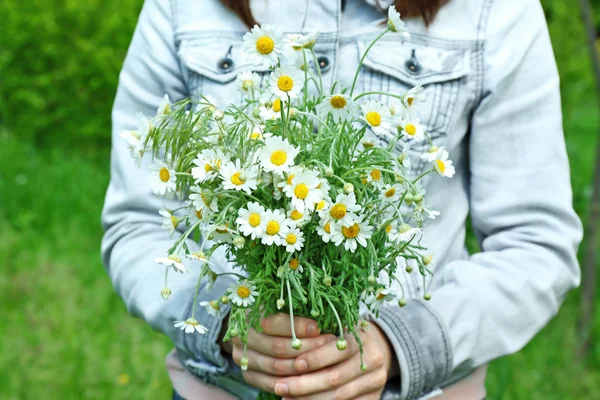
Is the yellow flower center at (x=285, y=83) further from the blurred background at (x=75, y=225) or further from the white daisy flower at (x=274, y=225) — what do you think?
the blurred background at (x=75, y=225)

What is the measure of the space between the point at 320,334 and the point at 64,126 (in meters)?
4.20

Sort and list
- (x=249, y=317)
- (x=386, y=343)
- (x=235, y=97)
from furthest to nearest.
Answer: (x=235, y=97)
(x=386, y=343)
(x=249, y=317)

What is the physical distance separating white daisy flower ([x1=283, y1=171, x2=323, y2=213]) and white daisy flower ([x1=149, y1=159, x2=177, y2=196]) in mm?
164

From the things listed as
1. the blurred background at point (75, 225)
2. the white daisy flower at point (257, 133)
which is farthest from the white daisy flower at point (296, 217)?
the blurred background at point (75, 225)

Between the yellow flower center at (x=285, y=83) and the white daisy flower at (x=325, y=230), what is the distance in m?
0.17

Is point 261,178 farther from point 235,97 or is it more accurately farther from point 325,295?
point 235,97

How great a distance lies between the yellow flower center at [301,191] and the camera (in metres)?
1.03

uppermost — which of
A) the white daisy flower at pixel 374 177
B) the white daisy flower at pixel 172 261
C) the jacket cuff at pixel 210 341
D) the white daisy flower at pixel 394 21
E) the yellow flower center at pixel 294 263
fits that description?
the white daisy flower at pixel 394 21

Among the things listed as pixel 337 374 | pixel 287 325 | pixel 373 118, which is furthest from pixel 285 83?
pixel 337 374

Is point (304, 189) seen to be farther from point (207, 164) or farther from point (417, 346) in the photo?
point (417, 346)

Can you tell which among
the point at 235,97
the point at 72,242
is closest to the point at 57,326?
the point at 72,242

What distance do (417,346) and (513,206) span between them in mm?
298

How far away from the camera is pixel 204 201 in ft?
3.59

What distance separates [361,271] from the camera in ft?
3.72
